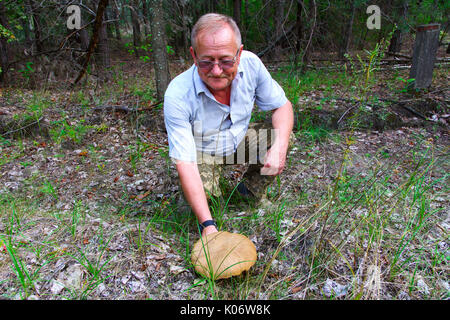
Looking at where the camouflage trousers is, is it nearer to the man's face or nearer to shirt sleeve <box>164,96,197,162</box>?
shirt sleeve <box>164,96,197,162</box>

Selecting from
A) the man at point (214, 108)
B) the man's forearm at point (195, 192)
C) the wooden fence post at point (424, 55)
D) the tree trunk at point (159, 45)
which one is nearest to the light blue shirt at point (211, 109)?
the man at point (214, 108)

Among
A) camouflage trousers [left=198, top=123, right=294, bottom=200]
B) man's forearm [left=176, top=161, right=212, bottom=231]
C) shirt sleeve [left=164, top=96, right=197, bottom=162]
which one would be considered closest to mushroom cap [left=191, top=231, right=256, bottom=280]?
man's forearm [left=176, top=161, right=212, bottom=231]

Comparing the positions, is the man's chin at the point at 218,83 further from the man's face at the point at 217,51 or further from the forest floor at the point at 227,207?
the forest floor at the point at 227,207

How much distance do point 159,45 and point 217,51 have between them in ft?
8.84

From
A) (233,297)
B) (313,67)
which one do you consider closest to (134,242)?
(233,297)

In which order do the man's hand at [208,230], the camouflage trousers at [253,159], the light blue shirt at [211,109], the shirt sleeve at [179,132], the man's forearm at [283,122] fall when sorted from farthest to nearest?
the camouflage trousers at [253,159]
the man's forearm at [283,122]
the light blue shirt at [211,109]
the shirt sleeve at [179,132]
the man's hand at [208,230]

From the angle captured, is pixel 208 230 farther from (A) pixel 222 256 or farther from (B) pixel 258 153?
(B) pixel 258 153

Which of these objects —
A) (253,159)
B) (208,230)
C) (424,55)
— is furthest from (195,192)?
(424,55)

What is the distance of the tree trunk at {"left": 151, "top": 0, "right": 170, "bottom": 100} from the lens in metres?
4.03

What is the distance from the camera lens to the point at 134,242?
208 centimetres

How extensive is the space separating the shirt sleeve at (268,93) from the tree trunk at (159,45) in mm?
2347

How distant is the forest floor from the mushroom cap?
4.3 inches

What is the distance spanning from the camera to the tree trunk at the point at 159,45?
4031 millimetres
